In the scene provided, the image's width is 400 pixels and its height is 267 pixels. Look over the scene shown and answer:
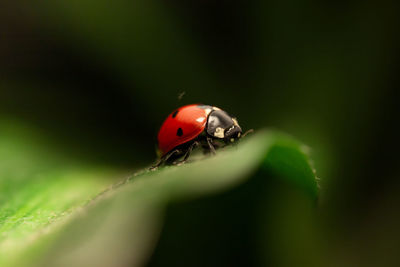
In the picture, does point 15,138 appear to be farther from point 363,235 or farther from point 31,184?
point 363,235

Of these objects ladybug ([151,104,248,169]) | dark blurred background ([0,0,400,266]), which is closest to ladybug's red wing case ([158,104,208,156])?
ladybug ([151,104,248,169])

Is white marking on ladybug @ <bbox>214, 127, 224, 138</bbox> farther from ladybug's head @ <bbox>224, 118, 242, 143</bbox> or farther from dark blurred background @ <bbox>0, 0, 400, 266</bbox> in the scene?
dark blurred background @ <bbox>0, 0, 400, 266</bbox>

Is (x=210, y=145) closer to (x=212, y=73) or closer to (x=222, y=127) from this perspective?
(x=222, y=127)

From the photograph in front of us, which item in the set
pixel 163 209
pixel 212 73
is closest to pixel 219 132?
pixel 163 209

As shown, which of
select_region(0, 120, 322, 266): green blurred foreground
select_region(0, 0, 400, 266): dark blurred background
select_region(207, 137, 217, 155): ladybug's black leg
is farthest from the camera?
select_region(0, 0, 400, 266): dark blurred background

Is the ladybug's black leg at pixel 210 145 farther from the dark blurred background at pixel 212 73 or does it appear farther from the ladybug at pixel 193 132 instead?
the dark blurred background at pixel 212 73

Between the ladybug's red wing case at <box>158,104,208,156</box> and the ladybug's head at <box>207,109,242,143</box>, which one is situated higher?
the ladybug's red wing case at <box>158,104,208,156</box>

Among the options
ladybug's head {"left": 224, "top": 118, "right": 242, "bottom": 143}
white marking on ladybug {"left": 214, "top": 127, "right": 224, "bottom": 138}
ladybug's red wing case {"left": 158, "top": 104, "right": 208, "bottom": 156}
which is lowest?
ladybug's head {"left": 224, "top": 118, "right": 242, "bottom": 143}

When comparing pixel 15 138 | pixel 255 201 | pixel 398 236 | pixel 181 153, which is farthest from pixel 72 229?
pixel 398 236
